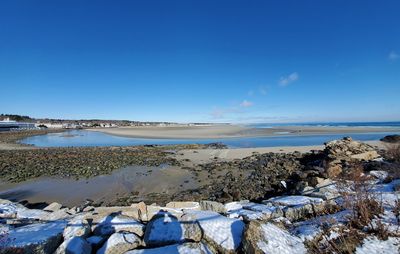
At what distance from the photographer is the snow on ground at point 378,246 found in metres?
3.59

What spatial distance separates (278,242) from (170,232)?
183cm

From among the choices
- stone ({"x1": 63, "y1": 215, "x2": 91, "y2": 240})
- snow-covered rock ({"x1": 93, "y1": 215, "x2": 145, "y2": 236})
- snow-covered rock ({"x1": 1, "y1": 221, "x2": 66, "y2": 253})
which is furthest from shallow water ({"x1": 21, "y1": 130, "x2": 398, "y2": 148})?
snow-covered rock ({"x1": 1, "y1": 221, "x2": 66, "y2": 253})

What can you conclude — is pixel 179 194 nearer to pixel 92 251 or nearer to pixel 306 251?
pixel 92 251

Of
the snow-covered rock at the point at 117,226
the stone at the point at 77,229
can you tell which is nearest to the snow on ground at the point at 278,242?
the snow-covered rock at the point at 117,226

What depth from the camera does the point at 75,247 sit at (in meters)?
3.96

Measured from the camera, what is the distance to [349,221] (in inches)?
168

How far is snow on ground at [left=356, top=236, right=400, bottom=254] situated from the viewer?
3590 millimetres

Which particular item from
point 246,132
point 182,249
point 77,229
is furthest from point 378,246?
point 246,132

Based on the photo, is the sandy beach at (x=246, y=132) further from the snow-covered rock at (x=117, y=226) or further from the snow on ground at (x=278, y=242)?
the snow on ground at (x=278, y=242)

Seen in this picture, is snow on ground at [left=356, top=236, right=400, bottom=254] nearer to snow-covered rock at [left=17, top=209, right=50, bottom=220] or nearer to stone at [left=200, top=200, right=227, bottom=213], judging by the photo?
stone at [left=200, top=200, right=227, bottom=213]

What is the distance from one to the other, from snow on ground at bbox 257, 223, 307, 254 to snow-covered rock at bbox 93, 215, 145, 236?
2244 mm

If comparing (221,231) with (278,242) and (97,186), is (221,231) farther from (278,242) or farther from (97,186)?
(97,186)

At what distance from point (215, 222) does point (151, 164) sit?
12141 mm

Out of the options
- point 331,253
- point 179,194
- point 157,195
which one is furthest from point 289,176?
point 331,253
